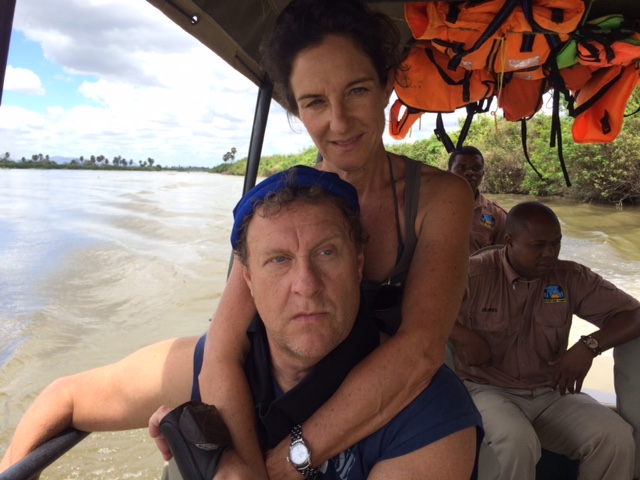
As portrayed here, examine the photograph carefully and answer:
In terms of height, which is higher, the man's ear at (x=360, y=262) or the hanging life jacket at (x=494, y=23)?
the hanging life jacket at (x=494, y=23)

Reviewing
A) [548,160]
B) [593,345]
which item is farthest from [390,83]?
[548,160]

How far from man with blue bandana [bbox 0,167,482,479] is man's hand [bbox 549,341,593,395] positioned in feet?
4.17

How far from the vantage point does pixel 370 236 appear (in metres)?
1.51

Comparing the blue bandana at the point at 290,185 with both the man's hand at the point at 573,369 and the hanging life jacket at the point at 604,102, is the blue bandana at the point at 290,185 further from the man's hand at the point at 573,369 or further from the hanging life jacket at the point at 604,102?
the hanging life jacket at the point at 604,102

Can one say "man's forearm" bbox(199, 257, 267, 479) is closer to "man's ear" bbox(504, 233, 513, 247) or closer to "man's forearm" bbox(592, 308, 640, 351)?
"man's ear" bbox(504, 233, 513, 247)

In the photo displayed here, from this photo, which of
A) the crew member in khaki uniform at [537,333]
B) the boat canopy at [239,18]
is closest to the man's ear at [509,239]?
the crew member in khaki uniform at [537,333]

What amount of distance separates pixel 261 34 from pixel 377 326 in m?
1.24

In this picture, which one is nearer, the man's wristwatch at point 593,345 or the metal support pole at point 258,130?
the man's wristwatch at point 593,345

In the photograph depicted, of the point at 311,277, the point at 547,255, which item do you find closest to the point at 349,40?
the point at 311,277

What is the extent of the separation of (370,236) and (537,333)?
1.36 metres

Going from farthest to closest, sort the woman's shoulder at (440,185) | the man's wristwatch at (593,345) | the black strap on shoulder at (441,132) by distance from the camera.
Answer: the black strap on shoulder at (441,132)
the man's wristwatch at (593,345)
the woman's shoulder at (440,185)

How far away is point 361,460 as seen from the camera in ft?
4.01

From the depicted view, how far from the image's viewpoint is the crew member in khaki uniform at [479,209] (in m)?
3.78

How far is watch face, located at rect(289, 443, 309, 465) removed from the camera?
3.87 ft
